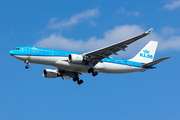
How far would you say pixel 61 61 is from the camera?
4400 cm

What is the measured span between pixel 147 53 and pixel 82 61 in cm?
1507

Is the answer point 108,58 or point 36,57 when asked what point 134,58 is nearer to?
point 108,58

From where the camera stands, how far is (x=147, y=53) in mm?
54781

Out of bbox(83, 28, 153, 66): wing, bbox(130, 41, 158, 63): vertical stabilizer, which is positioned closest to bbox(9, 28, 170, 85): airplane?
bbox(83, 28, 153, 66): wing

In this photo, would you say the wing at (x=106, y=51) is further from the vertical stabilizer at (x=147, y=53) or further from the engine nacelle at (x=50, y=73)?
the vertical stabilizer at (x=147, y=53)

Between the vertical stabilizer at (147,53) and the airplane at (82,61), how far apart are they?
0.84ft

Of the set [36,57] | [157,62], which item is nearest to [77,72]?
[36,57]

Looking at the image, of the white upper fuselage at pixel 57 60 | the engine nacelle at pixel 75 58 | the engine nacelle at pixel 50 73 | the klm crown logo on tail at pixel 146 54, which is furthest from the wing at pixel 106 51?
the klm crown logo on tail at pixel 146 54

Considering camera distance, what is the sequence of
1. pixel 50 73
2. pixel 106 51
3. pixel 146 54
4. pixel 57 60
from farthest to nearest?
pixel 146 54, pixel 50 73, pixel 106 51, pixel 57 60

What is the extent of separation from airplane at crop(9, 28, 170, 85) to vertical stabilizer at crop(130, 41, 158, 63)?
26 centimetres

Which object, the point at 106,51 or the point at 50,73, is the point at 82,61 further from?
the point at 50,73

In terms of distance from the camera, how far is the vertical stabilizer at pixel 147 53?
53000 mm

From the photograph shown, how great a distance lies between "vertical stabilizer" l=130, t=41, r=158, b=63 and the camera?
5300cm

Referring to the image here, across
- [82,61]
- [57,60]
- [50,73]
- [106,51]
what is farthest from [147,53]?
[57,60]
